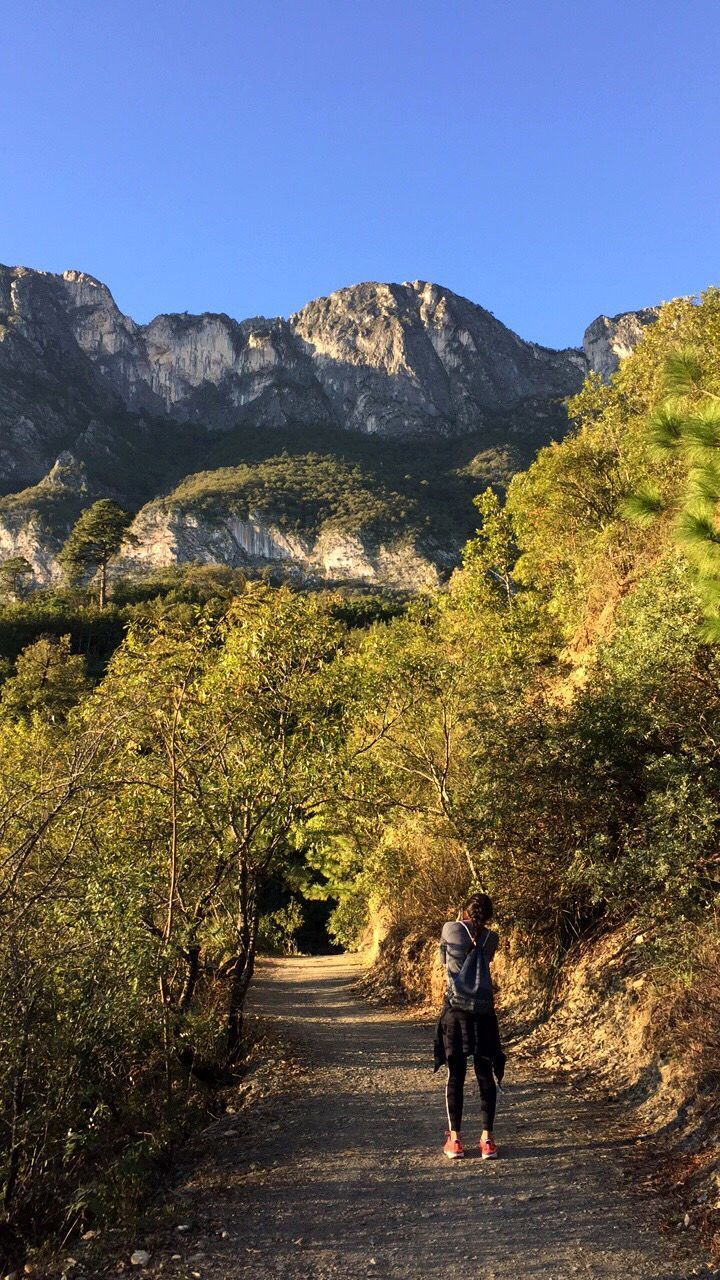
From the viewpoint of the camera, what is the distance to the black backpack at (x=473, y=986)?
529 centimetres

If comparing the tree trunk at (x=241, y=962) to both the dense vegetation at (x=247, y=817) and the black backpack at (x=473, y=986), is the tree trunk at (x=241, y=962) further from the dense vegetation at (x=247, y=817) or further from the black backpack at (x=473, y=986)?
the black backpack at (x=473, y=986)

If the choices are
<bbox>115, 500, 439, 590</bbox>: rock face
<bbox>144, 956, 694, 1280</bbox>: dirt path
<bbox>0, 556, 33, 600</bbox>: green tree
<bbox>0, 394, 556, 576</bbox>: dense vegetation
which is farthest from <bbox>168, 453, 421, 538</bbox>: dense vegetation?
<bbox>144, 956, 694, 1280</bbox>: dirt path

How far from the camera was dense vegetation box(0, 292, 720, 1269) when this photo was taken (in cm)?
537

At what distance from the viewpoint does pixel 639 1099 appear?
6.30 m

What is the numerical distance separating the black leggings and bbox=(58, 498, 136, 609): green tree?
75073 mm

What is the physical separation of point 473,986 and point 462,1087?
69cm

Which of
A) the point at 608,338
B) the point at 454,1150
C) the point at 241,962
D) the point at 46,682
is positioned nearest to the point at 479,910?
the point at 454,1150

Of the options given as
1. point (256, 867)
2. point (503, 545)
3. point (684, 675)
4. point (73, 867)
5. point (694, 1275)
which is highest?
point (503, 545)

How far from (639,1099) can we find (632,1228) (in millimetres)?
2103

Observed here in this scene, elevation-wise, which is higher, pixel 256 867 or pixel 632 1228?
pixel 256 867

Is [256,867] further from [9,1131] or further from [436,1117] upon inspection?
[9,1131]

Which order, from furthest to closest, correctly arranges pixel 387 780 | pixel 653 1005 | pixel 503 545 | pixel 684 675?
pixel 503 545 < pixel 387 780 < pixel 684 675 < pixel 653 1005

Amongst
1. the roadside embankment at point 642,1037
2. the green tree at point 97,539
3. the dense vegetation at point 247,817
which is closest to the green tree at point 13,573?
the green tree at point 97,539

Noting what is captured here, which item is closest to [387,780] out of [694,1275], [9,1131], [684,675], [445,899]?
[445,899]
